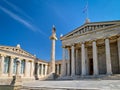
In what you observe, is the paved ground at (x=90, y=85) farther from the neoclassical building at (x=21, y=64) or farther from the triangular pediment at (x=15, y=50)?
the triangular pediment at (x=15, y=50)

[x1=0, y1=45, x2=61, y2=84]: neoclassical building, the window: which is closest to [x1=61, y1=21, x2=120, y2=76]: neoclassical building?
[x1=0, y1=45, x2=61, y2=84]: neoclassical building

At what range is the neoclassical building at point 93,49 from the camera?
23989 mm

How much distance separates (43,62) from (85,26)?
76.5ft

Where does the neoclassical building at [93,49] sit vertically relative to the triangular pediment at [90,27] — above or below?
below

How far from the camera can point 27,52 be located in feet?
132

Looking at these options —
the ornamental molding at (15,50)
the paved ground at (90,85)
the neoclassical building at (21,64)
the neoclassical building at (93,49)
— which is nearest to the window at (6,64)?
the neoclassical building at (21,64)

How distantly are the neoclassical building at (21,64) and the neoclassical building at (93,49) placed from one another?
6946mm

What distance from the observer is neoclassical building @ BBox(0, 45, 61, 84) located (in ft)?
106

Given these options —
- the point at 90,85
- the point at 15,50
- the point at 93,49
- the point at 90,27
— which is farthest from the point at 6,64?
the point at 90,85

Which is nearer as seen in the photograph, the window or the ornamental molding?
the ornamental molding

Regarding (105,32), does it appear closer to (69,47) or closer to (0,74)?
(69,47)

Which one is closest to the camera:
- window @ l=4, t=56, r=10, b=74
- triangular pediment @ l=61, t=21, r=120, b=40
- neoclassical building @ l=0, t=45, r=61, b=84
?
triangular pediment @ l=61, t=21, r=120, b=40

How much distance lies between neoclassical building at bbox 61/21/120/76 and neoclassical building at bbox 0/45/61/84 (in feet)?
22.8

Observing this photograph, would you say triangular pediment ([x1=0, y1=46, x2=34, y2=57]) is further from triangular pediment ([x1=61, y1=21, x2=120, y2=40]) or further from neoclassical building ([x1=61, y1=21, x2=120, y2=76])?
triangular pediment ([x1=61, y1=21, x2=120, y2=40])
